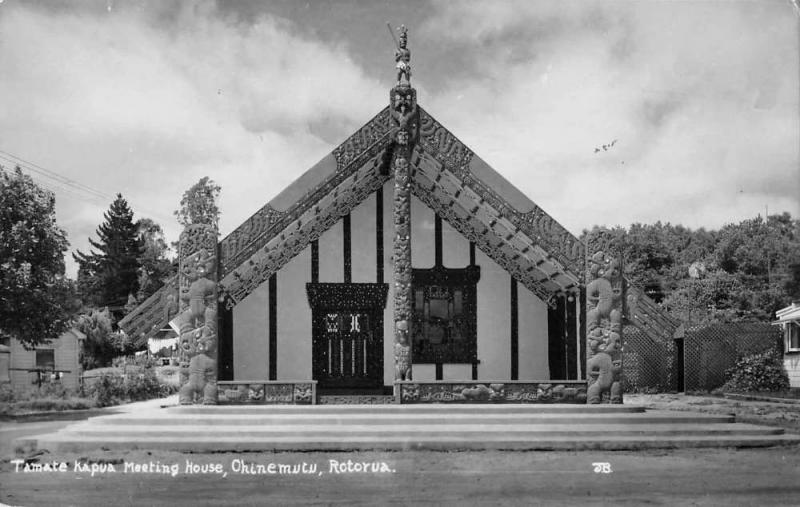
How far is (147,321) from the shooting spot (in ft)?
49.5

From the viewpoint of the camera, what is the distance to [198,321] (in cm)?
1395

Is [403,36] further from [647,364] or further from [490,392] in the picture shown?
[647,364]

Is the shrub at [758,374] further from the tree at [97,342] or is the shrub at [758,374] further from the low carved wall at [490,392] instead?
the tree at [97,342]

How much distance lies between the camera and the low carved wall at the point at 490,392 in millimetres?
14047

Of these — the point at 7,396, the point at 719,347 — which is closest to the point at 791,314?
the point at 719,347

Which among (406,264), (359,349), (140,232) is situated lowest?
(359,349)

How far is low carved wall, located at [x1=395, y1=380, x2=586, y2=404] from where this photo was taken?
1405cm

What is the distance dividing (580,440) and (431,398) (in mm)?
2963

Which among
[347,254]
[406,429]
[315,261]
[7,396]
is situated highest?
[347,254]

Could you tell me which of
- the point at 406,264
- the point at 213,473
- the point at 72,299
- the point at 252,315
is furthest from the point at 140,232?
the point at 213,473

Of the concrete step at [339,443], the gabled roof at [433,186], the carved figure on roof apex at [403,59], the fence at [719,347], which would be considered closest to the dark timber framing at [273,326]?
the gabled roof at [433,186]

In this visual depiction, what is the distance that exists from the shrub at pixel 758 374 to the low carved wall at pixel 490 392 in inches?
464

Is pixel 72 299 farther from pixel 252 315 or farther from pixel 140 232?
pixel 140 232

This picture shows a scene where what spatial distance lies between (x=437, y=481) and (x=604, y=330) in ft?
18.4
